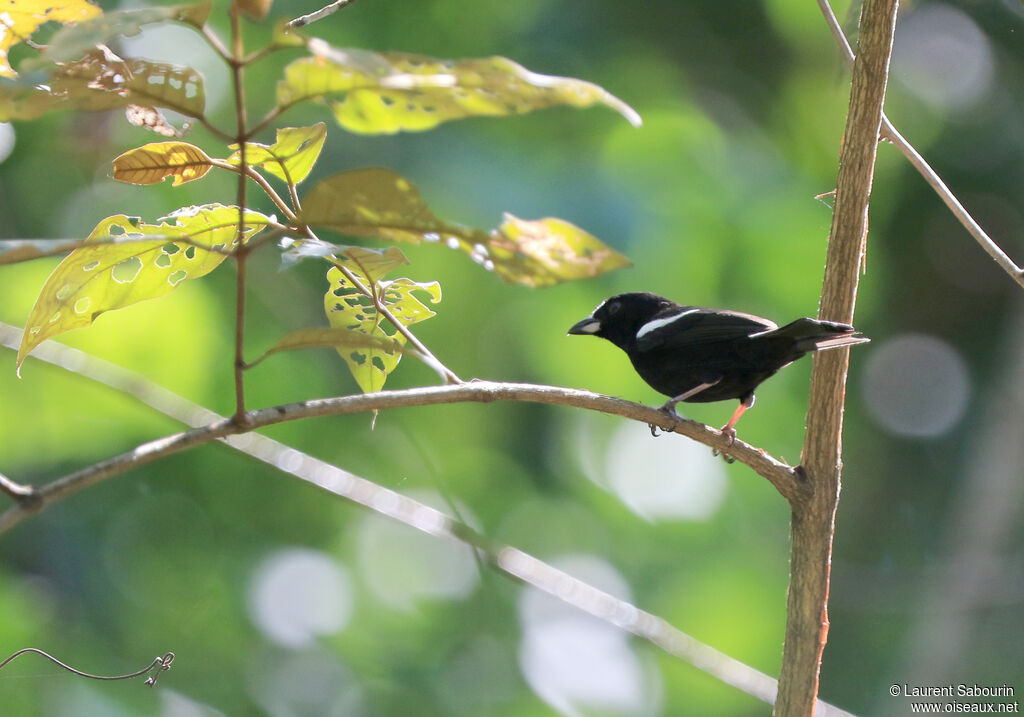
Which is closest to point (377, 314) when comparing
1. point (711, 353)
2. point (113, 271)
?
point (113, 271)

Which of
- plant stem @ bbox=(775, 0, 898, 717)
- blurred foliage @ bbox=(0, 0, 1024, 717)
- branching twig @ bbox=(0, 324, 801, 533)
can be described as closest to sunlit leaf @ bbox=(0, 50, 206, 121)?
branching twig @ bbox=(0, 324, 801, 533)

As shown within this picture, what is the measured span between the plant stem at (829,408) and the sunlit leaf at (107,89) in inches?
57.5

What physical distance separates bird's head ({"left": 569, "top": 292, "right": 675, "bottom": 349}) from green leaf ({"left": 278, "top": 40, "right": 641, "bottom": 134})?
310cm

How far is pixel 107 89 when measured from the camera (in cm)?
120

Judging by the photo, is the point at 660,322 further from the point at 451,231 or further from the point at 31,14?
the point at 31,14

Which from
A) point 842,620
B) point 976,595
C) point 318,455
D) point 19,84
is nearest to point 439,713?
point 318,455

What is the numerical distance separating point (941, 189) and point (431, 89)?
58.4 inches

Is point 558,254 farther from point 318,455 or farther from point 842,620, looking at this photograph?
point 842,620

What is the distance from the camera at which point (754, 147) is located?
9.98 metres

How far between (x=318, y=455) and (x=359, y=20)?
4.44 metres

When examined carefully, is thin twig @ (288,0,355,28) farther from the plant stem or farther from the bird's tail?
→ the bird's tail

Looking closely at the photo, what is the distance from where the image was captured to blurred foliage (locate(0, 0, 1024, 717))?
6855 millimetres

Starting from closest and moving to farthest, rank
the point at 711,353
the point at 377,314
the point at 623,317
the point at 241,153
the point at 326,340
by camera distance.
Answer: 1. the point at 241,153
2. the point at 326,340
3. the point at 377,314
4. the point at 711,353
5. the point at 623,317

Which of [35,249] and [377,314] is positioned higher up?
[35,249]
